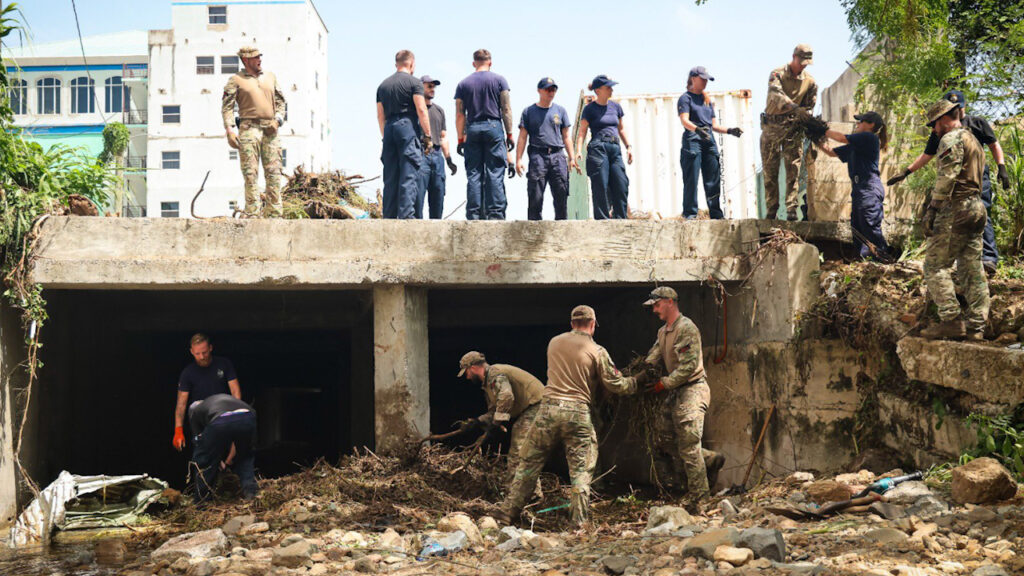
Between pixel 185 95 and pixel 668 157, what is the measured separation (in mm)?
27071

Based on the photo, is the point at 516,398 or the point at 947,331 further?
the point at 516,398

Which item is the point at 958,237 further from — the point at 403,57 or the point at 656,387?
the point at 403,57

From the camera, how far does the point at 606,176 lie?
888cm

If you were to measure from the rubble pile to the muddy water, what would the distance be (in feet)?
0.82

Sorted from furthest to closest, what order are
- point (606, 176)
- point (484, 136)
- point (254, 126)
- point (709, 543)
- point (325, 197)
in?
point (325, 197), point (606, 176), point (484, 136), point (254, 126), point (709, 543)

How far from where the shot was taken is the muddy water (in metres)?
5.73

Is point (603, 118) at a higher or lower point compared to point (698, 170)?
higher

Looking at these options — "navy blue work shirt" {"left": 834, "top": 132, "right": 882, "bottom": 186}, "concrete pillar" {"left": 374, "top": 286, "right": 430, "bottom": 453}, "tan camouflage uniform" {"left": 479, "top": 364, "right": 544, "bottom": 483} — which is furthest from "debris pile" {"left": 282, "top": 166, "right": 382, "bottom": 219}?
"navy blue work shirt" {"left": 834, "top": 132, "right": 882, "bottom": 186}

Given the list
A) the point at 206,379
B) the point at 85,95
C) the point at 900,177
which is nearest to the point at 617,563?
the point at 900,177

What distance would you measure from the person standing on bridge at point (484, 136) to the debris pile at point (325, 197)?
5.13 ft

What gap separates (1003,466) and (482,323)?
7125 millimetres

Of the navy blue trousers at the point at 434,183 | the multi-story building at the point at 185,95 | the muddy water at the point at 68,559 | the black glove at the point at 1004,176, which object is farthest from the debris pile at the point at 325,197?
the multi-story building at the point at 185,95

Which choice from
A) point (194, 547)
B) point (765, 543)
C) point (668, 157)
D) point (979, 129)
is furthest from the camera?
point (668, 157)

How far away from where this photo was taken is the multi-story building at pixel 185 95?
34.0 m
